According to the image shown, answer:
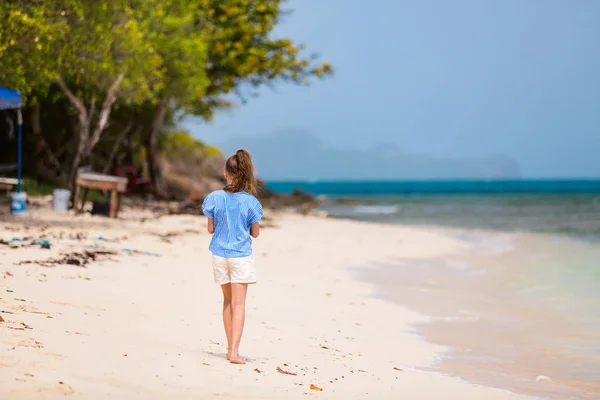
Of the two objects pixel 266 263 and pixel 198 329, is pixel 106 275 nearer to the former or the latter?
pixel 198 329

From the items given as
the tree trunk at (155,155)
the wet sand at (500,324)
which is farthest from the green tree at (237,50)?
the wet sand at (500,324)

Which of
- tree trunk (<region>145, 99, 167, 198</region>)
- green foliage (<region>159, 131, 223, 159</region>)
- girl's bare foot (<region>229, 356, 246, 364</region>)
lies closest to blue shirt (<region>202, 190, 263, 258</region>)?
girl's bare foot (<region>229, 356, 246, 364</region>)

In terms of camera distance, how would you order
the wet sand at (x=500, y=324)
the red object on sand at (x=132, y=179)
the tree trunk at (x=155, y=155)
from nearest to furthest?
the wet sand at (x=500, y=324)
the tree trunk at (x=155, y=155)
the red object on sand at (x=132, y=179)

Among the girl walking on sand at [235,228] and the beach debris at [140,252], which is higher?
the girl walking on sand at [235,228]

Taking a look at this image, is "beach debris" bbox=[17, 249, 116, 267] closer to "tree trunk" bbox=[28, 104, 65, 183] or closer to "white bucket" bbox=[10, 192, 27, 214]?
"white bucket" bbox=[10, 192, 27, 214]

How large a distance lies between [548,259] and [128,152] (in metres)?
21.8

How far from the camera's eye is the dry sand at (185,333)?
5844 millimetres

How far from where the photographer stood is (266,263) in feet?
49.7

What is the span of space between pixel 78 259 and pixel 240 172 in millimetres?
5350

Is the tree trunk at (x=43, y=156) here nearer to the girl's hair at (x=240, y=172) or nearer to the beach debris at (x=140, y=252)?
the beach debris at (x=140, y=252)

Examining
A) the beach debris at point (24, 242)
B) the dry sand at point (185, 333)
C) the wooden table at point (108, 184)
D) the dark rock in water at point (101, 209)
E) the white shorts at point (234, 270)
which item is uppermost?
the wooden table at point (108, 184)

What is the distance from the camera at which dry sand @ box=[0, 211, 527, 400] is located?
584 cm

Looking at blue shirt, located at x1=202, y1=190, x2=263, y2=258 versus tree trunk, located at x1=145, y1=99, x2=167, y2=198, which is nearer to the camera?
blue shirt, located at x1=202, y1=190, x2=263, y2=258

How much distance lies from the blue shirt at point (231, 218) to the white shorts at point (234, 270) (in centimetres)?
4
